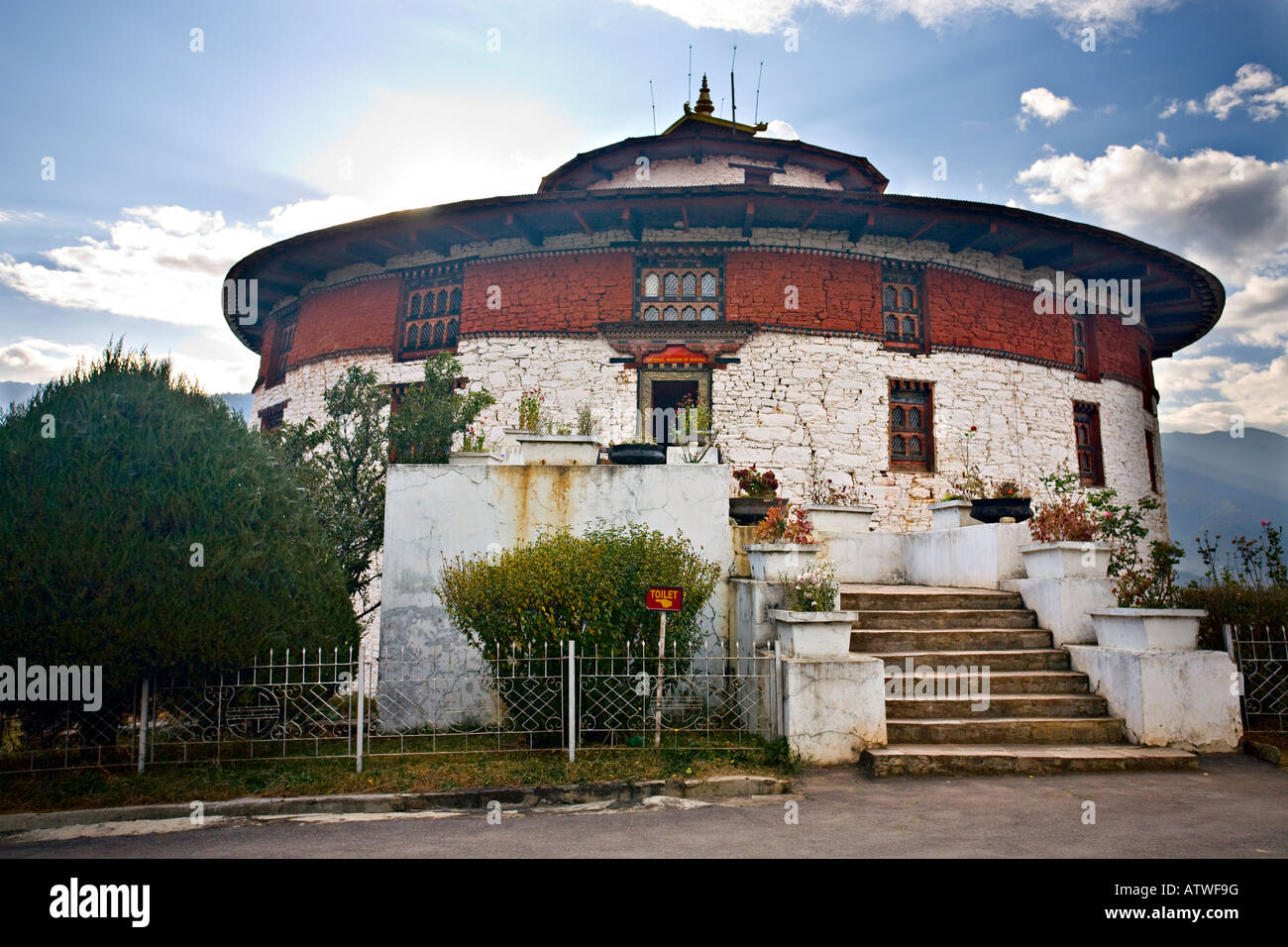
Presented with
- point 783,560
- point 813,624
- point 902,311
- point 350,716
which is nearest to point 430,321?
point 902,311

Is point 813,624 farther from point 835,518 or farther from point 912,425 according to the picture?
point 912,425

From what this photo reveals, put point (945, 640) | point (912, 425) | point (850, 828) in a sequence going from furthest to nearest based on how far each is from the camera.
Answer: point (912, 425), point (945, 640), point (850, 828)

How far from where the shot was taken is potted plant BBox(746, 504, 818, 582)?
7973 mm

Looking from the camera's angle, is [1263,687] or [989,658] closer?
[1263,687]

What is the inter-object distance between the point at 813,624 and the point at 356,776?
14.3 feet

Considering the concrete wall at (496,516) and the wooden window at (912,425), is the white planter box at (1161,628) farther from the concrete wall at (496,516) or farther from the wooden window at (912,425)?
the wooden window at (912,425)

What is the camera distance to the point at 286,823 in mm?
5645

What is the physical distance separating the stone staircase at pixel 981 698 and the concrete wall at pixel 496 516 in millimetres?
1994

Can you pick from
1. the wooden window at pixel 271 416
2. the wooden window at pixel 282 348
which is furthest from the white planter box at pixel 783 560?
the wooden window at pixel 282 348

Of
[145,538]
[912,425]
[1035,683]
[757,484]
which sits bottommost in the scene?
[1035,683]

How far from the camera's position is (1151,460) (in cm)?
1920

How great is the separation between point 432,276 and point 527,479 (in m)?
9.38

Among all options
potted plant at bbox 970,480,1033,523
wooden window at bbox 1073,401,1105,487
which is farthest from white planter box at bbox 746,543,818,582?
wooden window at bbox 1073,401,1105,487

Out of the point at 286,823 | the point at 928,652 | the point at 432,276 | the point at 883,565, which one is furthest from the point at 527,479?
the point at 432,276
